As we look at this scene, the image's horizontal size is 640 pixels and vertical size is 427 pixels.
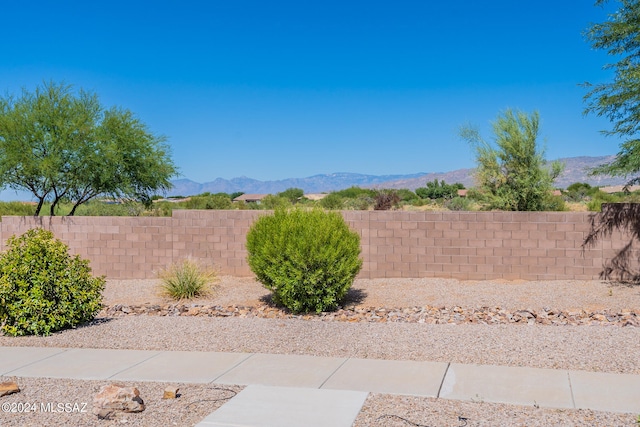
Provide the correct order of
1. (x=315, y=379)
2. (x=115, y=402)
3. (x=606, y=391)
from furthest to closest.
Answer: (x=315, y=379)
(x=606, y=391)
(x=115, y=402)

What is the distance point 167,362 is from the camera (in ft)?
29.3

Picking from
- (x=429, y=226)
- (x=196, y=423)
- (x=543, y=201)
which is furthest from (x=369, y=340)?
(x=543, y=201)

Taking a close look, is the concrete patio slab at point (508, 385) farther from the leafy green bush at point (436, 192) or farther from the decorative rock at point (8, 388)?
the leafy green bush at point (436, 192)

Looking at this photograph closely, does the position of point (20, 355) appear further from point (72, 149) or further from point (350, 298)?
point (72, 149)

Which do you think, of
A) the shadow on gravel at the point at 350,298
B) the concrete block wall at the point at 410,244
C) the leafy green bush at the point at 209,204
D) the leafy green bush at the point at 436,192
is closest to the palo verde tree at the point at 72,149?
the concrete block wall at the point at 410,244

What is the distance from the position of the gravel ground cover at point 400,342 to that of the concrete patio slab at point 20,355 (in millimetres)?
401

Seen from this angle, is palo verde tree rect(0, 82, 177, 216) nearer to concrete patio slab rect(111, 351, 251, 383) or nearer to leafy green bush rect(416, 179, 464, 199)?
concrete patio slab rect(111, 351, 251, 383)

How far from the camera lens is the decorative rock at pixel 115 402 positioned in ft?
22.1

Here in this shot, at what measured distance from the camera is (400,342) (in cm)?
981

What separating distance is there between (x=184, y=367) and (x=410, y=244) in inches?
396

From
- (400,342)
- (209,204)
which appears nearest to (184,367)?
(400,342)

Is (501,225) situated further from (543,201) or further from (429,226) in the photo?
(543,201)

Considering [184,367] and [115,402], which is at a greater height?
[115,402]

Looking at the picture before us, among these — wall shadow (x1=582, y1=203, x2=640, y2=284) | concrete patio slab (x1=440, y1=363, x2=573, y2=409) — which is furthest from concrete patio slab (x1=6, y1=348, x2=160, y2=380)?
wall shadow (x1=582, y1=203, x2=640, y2=284)
